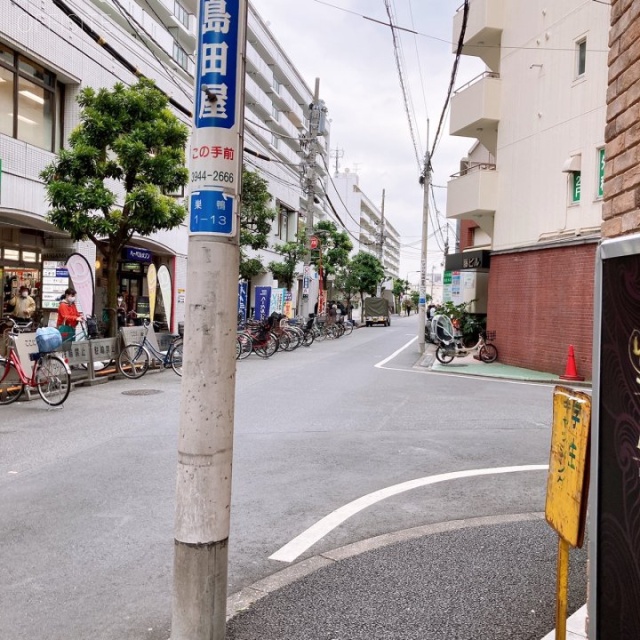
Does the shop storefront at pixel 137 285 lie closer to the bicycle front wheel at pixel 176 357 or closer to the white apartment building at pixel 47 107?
the white apartment building at pixel 47 107

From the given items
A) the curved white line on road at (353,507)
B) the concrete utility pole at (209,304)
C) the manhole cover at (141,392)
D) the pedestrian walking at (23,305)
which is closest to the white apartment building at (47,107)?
the pedestrian walking at (23,305)

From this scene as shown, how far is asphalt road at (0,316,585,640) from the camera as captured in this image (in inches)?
146

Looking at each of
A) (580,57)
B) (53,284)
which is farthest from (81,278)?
(580,57)

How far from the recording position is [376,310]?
1914 inches

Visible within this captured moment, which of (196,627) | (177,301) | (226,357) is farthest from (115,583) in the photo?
(177,301)

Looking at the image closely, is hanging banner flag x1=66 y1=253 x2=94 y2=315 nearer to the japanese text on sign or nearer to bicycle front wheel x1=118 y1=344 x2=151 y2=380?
bicycle front wheel x1=118 y1=344 x2=151 y2=380

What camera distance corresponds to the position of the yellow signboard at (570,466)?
247 cm

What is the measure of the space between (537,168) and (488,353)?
592 cm

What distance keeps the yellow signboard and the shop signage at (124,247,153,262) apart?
2033cm

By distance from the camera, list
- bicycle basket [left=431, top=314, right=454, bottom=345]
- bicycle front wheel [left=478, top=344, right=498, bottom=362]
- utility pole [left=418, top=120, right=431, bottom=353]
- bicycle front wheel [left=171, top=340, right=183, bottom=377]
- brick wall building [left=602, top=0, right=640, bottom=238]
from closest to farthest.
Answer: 1. brick wall building [left=602, top=0, right=640, bottom=238]
2. bicycle front wheel [left=171, top=340, right=183, bottom=377]
3. bicycle basket [left=431, top=314, right=454, bottom=345]
4. bicycle front wheel [left=478, top=344, right=498, bottom=362]
5. utility pole [left=418, top=120, right=431, bottom=353]

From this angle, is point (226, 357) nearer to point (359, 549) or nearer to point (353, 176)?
point (359, 549)

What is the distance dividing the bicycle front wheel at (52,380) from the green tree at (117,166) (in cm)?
454

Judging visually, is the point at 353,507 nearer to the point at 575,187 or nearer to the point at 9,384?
the point at 9,384

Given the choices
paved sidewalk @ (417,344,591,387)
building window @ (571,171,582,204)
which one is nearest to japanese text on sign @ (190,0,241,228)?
paved sidewalk @ (417,344,591,387)
